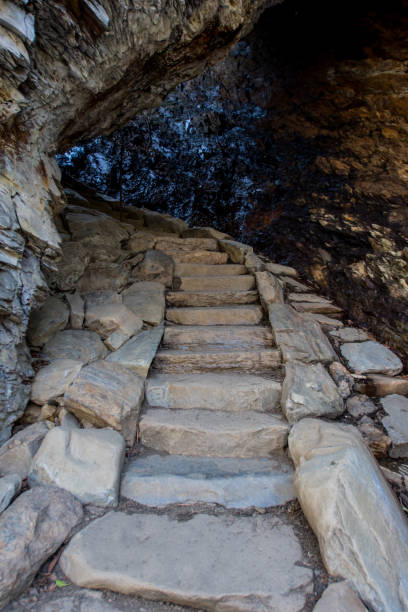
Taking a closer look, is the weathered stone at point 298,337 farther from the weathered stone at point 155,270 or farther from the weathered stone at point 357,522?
the weathered stone at point 155,270

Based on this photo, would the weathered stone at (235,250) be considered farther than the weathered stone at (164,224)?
No

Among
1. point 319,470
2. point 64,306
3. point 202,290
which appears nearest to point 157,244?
point 202,290

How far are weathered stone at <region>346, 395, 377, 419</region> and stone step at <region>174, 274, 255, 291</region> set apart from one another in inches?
77.5

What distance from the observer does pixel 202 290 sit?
4270 mm

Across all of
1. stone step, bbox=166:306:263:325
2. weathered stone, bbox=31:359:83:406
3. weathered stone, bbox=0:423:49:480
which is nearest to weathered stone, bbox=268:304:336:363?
stone step, bbox=166:306:263:325

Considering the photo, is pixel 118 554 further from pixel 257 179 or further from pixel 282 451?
pixel 257 179

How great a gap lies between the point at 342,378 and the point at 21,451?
2544 millimetres

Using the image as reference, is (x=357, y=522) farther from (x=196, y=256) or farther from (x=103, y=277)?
(x=196, y=256)

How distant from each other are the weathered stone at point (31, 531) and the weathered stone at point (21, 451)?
0.27 meters

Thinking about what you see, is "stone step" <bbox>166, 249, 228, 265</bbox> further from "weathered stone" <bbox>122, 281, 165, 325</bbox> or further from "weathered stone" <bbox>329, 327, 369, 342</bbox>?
"weathered stone" <bbox>329, 327, 369, 342</bbox>

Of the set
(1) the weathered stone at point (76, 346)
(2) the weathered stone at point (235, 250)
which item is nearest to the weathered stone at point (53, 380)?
(1) the weathered stone at point (76, 346)

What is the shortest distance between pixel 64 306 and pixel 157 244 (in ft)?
6.70

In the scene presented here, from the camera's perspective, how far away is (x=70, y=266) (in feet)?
12.1

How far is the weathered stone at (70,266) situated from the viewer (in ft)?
11.6
